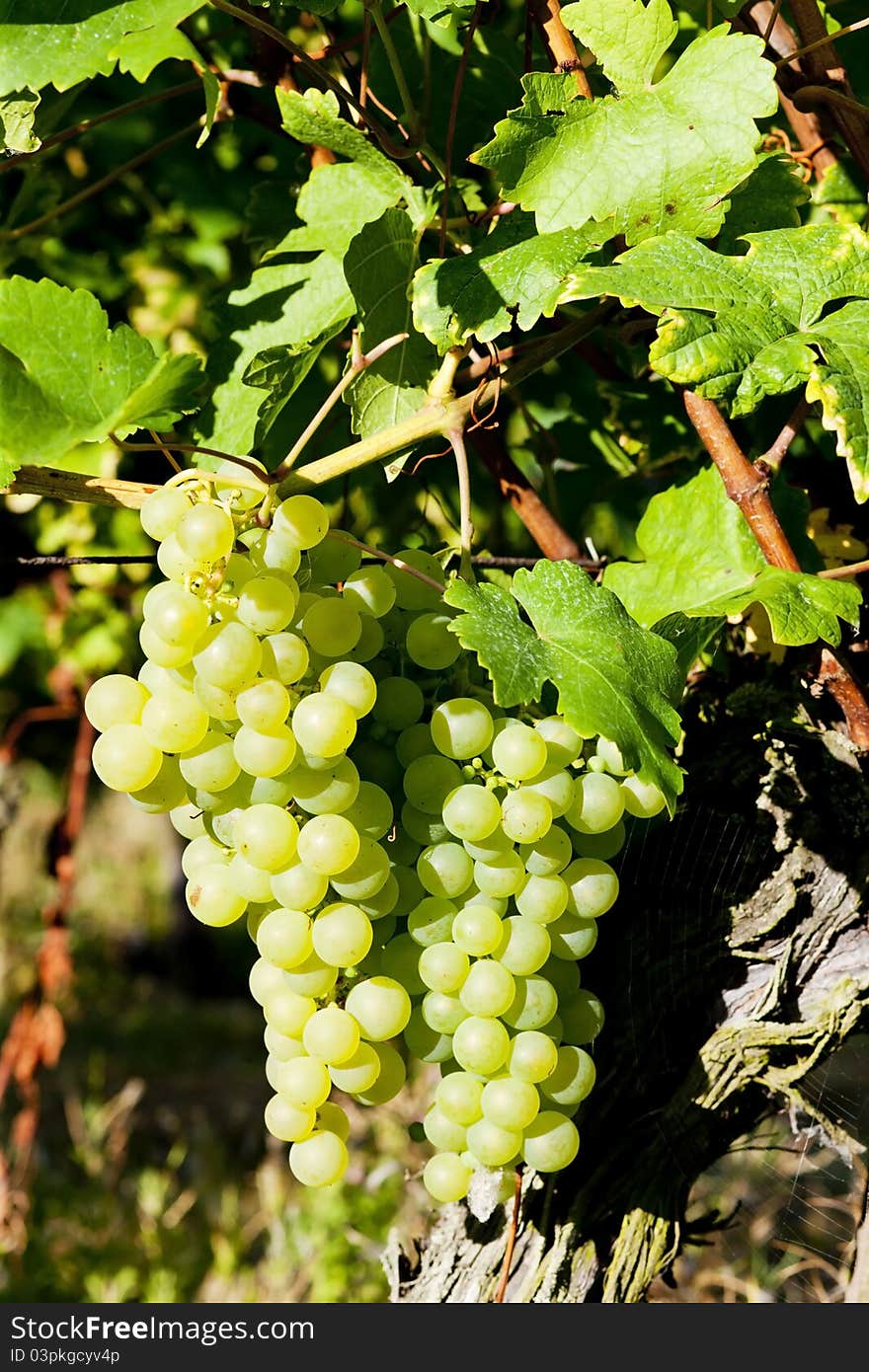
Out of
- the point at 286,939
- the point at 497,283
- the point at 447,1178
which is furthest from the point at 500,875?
the point at 497,283

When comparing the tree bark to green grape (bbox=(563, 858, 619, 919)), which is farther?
the tree bark

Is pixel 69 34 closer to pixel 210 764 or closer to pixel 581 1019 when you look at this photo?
pixel 210 764

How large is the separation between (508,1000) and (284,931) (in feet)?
0.48

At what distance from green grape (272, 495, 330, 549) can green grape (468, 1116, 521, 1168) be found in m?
0.39

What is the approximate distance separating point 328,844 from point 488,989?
0.47 feet

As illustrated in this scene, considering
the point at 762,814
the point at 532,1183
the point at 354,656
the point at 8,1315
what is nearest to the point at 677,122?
the point at 354,656

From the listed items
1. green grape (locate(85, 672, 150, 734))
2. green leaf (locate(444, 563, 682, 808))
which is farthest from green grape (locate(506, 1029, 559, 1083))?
green grape (locate(85, 672, 150, 734))

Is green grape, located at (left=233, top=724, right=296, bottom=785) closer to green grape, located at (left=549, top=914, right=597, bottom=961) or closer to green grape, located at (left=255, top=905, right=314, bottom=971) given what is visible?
green grape, located at (left=255, top=905, right=314, bottom=971)

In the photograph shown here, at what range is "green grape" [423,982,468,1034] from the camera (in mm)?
727

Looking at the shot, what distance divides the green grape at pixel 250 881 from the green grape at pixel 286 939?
16 mm

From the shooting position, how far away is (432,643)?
0.71 metres

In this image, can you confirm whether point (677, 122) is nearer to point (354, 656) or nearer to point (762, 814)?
point (354, 656)

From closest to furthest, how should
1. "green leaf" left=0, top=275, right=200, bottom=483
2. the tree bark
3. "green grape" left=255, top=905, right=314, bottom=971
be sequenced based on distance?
1. "green leaf" left=0, top=275, right=200, bottom=483
2. "green grape" left=255, top=905, right=314, bottom=971
3. the tree bark

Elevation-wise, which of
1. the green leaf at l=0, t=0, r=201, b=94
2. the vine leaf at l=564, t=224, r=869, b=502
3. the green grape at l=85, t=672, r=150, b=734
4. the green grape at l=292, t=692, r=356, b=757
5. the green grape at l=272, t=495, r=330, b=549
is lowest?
the green grape at l=85, t=672, r=150, b=734
